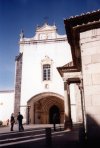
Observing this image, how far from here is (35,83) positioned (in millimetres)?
25391

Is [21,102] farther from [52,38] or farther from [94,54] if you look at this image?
[94,54]

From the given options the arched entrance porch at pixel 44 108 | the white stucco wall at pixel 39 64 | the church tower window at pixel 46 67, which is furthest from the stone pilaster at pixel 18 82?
the church tower window at pixel 46 67

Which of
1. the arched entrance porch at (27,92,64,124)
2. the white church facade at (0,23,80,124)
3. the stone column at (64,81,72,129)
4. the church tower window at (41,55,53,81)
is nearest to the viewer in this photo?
the stone column at (64,81,72,129)

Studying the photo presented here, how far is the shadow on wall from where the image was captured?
6.25 meters

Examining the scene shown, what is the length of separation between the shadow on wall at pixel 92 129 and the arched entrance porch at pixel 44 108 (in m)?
19.0

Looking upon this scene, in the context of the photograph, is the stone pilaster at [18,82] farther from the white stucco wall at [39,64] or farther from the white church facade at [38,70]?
the white stucco wall at [39,64]

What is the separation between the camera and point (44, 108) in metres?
29.2

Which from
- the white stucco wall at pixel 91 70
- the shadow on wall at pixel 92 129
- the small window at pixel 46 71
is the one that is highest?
the small window at pixel 46 71

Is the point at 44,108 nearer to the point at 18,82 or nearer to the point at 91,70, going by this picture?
the point at 18,82

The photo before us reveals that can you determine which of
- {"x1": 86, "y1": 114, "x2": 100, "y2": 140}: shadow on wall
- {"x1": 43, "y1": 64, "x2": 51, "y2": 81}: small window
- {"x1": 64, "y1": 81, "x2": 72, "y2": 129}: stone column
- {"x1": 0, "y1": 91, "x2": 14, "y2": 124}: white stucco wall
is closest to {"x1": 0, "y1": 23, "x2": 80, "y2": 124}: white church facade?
{"x1": 43, "y1": 64, "x2": 51, "y2": 81}: small window

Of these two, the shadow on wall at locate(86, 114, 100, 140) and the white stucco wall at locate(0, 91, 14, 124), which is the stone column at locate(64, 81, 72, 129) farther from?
the white stucco wall at locate(0, 91, 14, 124)

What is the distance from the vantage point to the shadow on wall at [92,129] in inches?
246

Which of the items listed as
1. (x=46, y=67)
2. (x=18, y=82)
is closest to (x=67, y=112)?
(x=46, y=67)

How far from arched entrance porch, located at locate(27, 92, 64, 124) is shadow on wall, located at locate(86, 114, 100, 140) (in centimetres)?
1896
